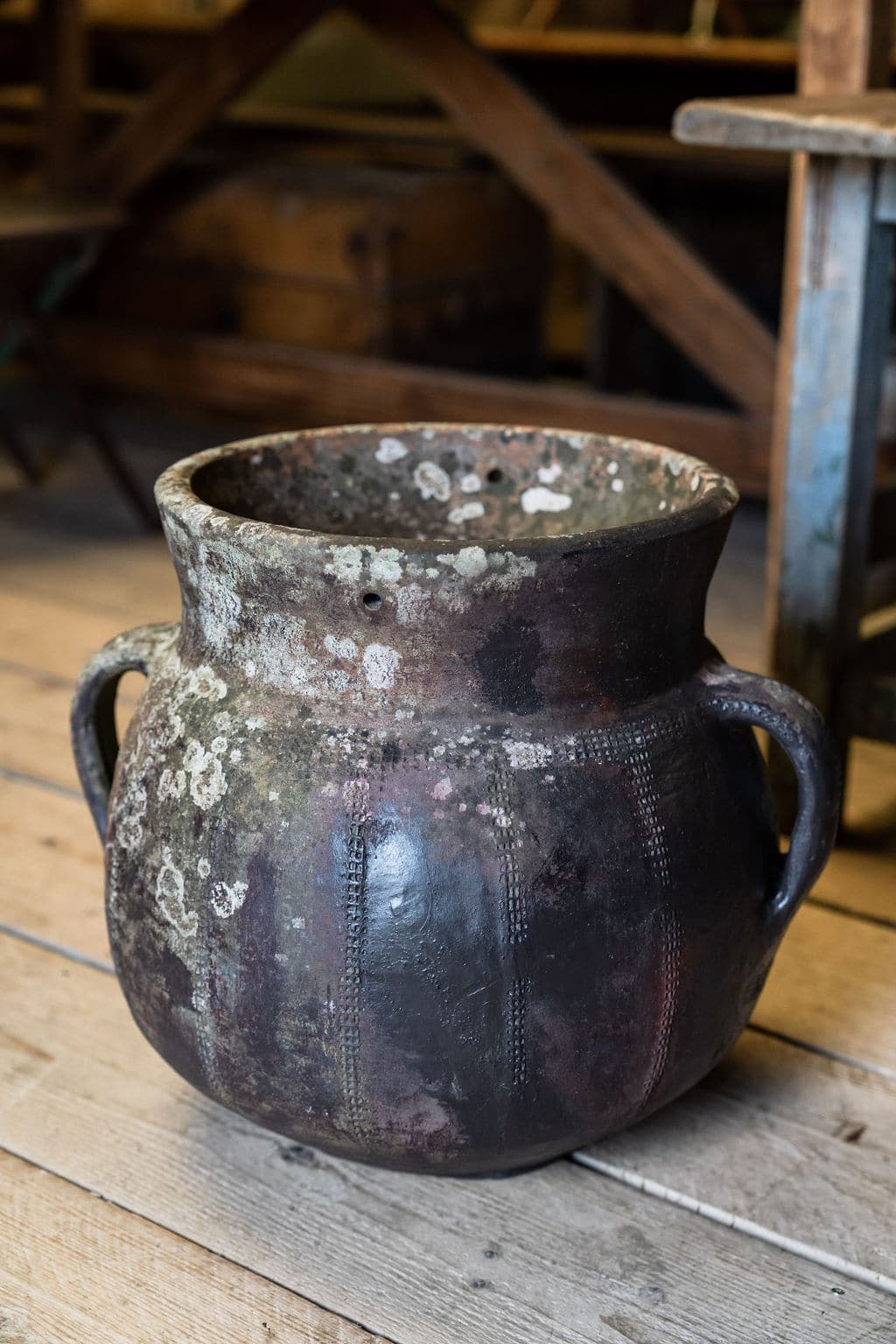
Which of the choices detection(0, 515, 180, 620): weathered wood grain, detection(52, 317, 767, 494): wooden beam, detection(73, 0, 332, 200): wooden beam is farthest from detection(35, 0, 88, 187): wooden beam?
detection(0, 515, 180, 620): weathered wood grain

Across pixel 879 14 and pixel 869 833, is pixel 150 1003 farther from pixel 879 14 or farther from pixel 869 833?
pixel 879 14

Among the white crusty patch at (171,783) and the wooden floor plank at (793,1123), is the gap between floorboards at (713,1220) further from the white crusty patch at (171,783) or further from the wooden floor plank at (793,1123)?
the white crusty patch at (171,783)

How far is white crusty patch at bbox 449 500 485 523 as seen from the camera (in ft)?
5.09

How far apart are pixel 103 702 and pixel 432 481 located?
0.38 metres

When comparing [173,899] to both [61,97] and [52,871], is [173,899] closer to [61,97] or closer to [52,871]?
[52,871]

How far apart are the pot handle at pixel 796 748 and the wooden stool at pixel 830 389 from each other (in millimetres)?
650

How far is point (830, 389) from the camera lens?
1.85m

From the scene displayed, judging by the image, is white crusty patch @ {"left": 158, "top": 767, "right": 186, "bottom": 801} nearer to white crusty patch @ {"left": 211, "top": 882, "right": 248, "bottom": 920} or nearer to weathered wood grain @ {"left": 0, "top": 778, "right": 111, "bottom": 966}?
white crusty patch @ {"left": 211, "top": 882, "right": 248, "bottom": 920}

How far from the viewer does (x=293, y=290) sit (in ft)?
12.2

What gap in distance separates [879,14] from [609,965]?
4.49 ft

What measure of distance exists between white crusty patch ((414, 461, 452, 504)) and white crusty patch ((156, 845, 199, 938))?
1.59 ft

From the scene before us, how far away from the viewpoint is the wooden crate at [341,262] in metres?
3.65

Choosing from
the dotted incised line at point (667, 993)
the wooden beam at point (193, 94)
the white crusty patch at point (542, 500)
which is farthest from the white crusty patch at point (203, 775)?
the wooden beam at point (193, 94)

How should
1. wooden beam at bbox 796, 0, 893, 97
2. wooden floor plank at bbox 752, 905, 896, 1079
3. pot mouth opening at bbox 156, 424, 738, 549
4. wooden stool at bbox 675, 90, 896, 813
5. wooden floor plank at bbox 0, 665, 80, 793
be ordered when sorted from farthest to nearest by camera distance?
wooden floor plank at bbox 0, 665, 80, 793 < wooden beam at bbox 796, 0, 893, 97 < wooden stool at bbox 675, 90, 896, 813 < wooden floor plank at bbox 752, 905, 896, 1079 < pot mouth opening at bbox 156, 424, 738, 549
